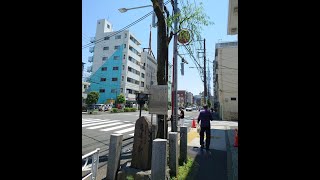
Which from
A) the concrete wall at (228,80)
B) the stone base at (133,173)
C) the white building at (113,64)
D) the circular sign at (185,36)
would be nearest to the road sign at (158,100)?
the stone base at (133,173)

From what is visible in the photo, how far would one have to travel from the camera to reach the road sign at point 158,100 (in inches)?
231

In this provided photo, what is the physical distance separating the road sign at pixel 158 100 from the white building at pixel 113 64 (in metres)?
51.7

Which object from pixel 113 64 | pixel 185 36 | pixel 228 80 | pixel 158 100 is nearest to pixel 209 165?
pixel 158 100

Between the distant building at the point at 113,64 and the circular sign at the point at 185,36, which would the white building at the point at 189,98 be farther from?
the circular sign at the point at 185,36

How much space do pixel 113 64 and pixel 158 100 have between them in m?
55.4

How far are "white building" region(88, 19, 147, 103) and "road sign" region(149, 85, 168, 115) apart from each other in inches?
2036
